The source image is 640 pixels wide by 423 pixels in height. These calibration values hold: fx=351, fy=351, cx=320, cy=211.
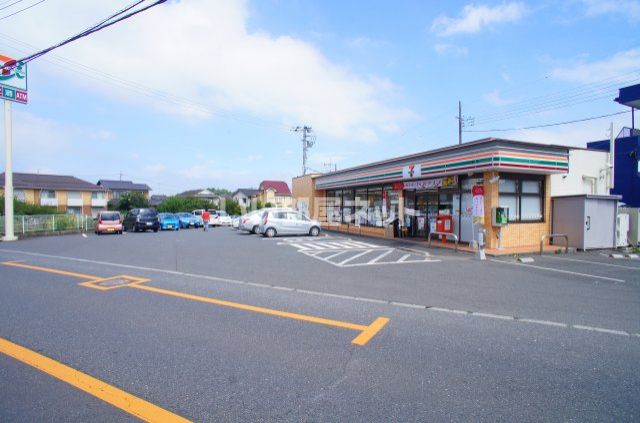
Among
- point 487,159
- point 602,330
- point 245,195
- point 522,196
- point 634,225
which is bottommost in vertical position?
point 602,330

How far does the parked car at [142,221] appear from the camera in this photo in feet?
84.9

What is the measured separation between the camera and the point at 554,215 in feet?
47.8

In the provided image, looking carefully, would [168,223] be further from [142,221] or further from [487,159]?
[487,159]

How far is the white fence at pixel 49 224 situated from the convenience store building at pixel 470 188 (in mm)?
20123

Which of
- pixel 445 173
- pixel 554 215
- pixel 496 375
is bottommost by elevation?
pixel 496 375

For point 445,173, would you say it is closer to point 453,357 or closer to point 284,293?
point 284,293

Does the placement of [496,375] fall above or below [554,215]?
below

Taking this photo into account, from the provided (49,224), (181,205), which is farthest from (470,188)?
(181,205)

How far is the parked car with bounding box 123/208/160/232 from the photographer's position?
25875 mm

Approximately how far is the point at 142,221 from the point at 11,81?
11.2 m

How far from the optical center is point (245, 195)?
75938mm

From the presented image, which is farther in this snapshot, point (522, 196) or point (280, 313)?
point (522, 196)

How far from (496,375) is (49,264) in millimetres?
11734

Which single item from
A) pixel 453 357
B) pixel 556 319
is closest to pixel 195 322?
pixel 453 357
